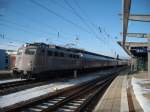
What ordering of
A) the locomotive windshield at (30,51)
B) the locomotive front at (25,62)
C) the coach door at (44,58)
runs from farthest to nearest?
the coach door at (44,58)
the locomotive windshield at (30,51)
the locomotive front at (25,62)

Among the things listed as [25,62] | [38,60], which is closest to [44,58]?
[38,60]

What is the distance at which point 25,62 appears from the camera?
80.6ft

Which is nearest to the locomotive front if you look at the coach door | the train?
the train

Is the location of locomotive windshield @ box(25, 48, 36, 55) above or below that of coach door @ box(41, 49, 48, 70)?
above

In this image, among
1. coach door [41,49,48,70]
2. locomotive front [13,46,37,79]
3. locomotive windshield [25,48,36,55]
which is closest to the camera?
locomotive front [13,46,37,79]

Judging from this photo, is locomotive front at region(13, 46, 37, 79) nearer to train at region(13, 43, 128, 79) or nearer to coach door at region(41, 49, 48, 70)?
train at region(13, 43, 128, 79)

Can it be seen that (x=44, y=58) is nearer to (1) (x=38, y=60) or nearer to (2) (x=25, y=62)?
(1) (x=38, y=60)

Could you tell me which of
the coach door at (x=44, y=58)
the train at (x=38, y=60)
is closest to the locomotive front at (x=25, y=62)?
the train at (x=38, y=60)

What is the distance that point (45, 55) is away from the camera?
2538 cm

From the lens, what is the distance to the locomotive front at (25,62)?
23969mm

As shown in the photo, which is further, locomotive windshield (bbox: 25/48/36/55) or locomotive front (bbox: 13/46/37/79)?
locomotive windshield (bbox: 25/48/36/55)

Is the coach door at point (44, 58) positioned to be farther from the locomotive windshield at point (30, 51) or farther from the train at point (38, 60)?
the locomotive windshield at point (30, 51)

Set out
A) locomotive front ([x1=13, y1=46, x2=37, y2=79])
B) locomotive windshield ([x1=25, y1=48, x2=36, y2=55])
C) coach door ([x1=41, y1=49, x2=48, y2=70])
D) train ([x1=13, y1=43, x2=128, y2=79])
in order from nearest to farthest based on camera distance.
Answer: locomotive front ([x1=13, y1=46, x2=37, y2=79]), train ([x1=13, y1=43, x2=128, y2=79]), locomotive windshield ([x1=25, y1=48, x2=36, y2=55]), coach door ([x1=41, y1=49, x2=48, y2=70])

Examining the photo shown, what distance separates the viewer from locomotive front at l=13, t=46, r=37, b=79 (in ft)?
78.6
